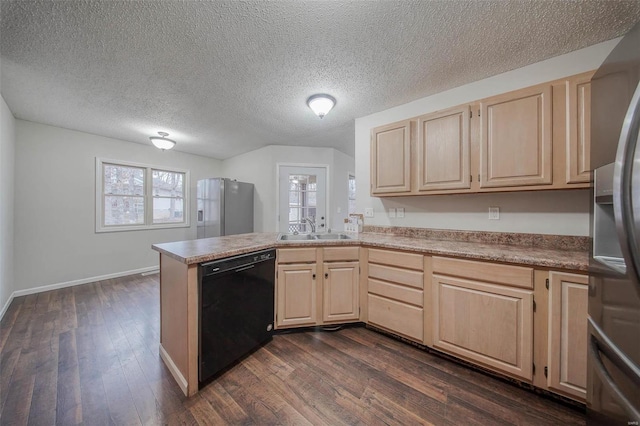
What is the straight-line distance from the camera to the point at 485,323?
1535 mm

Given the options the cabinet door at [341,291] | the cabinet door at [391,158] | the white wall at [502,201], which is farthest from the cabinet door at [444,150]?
the cabinet door at [341,291]

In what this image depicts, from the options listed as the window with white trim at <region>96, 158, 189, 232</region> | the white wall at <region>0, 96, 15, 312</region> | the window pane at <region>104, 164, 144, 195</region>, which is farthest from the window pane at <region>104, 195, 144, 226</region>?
the white wall at <region>0, 96, 15, 312</region>

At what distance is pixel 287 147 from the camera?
4203 mm

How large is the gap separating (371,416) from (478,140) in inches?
82.4

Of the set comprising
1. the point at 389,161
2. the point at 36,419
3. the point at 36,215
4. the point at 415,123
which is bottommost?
the point at 36,419

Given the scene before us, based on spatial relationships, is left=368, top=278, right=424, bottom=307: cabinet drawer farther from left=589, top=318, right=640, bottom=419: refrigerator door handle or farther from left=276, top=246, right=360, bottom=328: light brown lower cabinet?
left=589, top=318, right=640, bottom=419: refrigerator door handle

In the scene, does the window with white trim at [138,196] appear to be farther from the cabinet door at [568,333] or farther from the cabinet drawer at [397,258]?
the cabinet door at [568,333]

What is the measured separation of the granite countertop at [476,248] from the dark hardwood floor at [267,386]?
2.77ft

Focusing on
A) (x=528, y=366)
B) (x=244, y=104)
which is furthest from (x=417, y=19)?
(x=528, y=366)

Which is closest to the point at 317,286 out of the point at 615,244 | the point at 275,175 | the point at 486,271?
the point at 486,271

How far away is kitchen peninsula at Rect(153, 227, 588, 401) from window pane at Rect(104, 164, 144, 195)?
3.17m

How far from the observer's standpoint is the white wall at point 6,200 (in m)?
2.43

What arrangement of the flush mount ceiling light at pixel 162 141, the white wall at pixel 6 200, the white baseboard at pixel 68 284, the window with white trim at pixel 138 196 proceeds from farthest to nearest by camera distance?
the window with white trim at pixel 138 196 → the flush mount ceiling light at pixel 162 141 → the white baseboard at pixel 68 284 → the white wall at pixel 6 200

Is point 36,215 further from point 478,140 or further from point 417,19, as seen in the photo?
point 478,140
